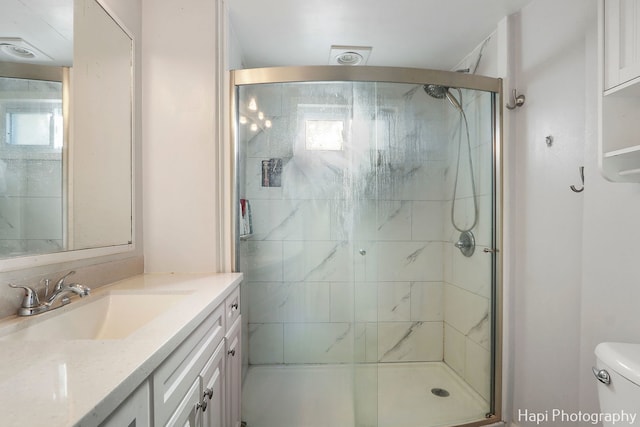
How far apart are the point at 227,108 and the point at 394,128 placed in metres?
0.93

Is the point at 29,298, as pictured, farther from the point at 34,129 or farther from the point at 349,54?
the point at 349,54

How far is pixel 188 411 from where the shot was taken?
0.82 metres

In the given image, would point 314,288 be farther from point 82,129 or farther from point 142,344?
point 82,129

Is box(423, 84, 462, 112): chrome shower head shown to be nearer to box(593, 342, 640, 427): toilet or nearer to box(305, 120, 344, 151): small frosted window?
box(305, 120, 344, 151): small frosted window

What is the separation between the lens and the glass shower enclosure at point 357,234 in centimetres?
164

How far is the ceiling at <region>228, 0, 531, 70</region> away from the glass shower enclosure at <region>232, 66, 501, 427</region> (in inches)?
13.5

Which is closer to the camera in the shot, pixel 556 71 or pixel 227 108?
pixel 556 71

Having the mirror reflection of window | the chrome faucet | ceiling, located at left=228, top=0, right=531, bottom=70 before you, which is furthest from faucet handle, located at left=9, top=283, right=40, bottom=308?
ceiling, located at left=228, top=0, right=531, bottom=70

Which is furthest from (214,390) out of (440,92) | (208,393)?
(440,92)

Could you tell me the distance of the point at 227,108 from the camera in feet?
5.19

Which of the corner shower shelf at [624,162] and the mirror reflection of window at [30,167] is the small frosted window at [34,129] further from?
the corner shower shelf at [624,162]

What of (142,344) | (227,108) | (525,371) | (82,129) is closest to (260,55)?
(227,108)

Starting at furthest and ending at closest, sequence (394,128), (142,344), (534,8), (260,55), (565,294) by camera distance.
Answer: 1. (260,55)
2. (394,128)
3. (534,8)
4. (565,294)
5. (142,344)

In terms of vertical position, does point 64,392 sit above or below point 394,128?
below
